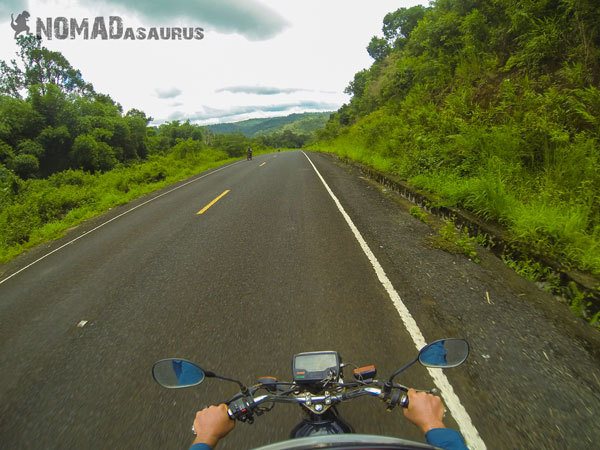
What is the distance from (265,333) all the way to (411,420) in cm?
193

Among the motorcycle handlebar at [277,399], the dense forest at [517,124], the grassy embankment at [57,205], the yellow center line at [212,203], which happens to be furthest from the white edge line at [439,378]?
the grassy embankment at [57,205]

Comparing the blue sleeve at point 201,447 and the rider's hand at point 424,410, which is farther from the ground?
the rider's hand at point 424,410

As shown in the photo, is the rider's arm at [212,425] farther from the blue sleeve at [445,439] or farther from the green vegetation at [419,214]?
the green vegetation at [419,214]

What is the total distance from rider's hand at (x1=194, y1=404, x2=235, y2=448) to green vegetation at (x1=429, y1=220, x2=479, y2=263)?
13.0 ft

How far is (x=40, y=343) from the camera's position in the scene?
11.1ft

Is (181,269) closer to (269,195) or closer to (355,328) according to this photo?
(355,328)

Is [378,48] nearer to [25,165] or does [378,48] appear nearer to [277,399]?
[25,165]

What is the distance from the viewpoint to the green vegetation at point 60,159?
10.2 m

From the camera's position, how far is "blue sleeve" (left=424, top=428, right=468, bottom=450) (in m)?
1.23

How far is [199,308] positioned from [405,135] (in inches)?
389

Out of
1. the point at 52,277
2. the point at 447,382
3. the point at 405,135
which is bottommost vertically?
the point at 52,277

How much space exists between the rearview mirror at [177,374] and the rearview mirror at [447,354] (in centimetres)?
101

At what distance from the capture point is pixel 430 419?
136cm

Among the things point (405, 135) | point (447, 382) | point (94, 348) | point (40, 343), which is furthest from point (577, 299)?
point (405, 135)
